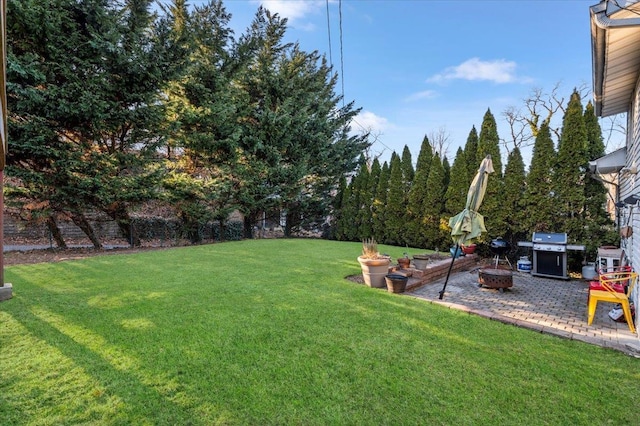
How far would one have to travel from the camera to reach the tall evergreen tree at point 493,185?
953cm

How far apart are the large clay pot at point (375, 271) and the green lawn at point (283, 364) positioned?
861mm

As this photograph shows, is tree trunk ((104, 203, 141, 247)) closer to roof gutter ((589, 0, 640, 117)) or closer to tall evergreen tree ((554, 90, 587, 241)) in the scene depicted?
roof gutter ((589, 0, 640, 117))

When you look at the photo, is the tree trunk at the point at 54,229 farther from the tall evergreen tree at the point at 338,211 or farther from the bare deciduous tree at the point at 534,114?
the bare deciduous tree at the point at 534,114

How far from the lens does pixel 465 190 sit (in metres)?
10.6

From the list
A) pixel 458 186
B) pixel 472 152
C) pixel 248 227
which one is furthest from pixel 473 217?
pixel 248 227

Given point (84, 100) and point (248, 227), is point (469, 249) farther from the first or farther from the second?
point (84, 100)

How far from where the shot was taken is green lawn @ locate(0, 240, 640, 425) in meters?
2.19

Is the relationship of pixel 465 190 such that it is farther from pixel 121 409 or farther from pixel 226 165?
pixel 121 409

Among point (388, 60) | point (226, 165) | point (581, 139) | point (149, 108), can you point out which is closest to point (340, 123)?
point (388, 60)

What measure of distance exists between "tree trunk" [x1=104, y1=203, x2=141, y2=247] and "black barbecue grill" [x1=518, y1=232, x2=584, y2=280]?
12.4 m

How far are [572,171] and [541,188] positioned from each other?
81cm

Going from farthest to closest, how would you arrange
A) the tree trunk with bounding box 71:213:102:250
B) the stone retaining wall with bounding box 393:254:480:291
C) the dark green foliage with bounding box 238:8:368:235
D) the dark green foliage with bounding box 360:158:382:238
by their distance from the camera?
the dark green foliage with bounding box 360:158:382:238
the dark green foliage with bounding box 238:8:368:235
the tree trunk with bounding box 71:213:102:250
the stone retaining wall with bounding box 393:254:480:291

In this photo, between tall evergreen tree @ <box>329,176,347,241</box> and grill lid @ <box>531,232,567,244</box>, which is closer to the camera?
grill lid @ <box>531,232,567,244</box>

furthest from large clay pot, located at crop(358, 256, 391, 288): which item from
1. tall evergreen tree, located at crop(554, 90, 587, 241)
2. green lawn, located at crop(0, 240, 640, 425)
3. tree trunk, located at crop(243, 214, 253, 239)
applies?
tree trunk, located at crop(243, 214, 253, 239)
